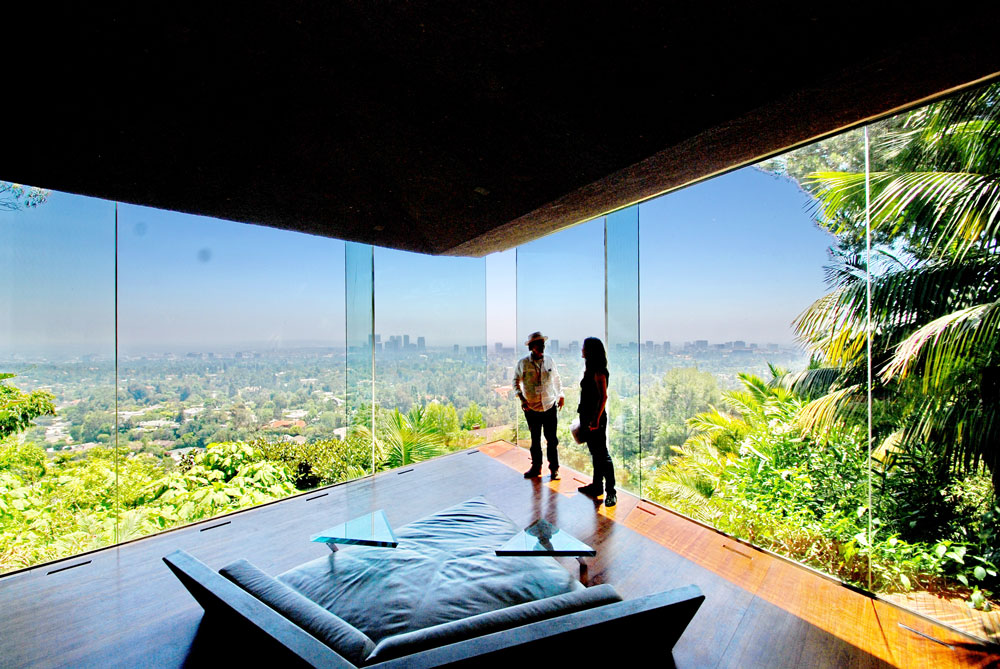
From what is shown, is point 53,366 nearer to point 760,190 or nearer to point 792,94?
point 792,94

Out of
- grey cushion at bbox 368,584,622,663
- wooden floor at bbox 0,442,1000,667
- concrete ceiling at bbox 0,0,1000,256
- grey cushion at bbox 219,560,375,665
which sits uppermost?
concrete ceiling at bbox 0,0,1000,256

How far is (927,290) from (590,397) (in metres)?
2.19

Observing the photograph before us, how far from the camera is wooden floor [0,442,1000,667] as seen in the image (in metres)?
1.87

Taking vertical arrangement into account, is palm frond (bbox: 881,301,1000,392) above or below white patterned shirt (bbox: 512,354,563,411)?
above

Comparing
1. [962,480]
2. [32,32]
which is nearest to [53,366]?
[32,32]

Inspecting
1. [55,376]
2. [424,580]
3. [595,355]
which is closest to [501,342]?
[595,355]

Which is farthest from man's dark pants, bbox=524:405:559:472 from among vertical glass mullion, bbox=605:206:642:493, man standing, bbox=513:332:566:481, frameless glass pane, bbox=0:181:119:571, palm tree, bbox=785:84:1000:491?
frameless glass pane, bbox=0:181:119:571

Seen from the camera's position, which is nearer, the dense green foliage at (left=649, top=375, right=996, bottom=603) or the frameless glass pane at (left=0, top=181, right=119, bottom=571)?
the dense green foliage at (left=649, top=375, right=996, bottom=603)

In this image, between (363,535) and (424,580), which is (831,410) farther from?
(363,535)

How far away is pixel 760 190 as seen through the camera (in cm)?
302

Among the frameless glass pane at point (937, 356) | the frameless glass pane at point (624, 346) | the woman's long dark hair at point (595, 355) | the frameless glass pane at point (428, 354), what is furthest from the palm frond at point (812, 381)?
the frameless glass pane at point (428, 354)

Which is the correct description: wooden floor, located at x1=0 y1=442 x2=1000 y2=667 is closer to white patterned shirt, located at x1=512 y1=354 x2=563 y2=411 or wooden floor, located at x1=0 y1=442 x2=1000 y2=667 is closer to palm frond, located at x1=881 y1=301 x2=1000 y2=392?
white patterned shirt, located at x1=512 y1=354 x2=563 y2=411

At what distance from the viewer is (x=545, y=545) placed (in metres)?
2.12

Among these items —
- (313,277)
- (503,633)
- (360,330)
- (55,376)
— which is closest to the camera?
(503,633)
